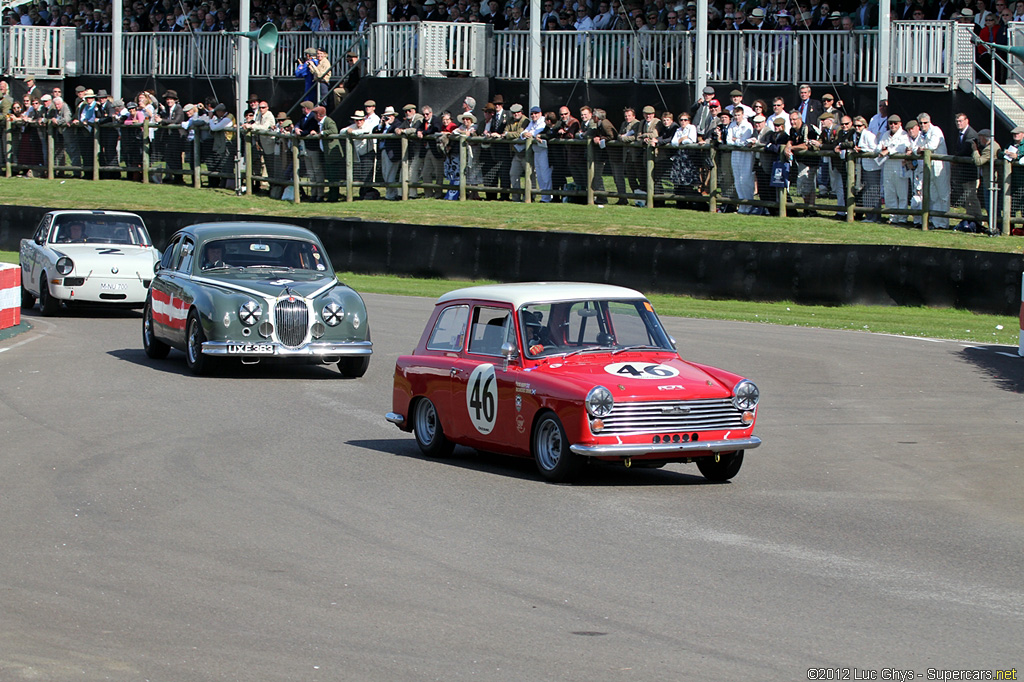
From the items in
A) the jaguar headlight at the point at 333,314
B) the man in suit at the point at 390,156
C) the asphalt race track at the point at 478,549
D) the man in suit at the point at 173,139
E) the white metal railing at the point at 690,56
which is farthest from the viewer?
the man in suit at the point at 173,139

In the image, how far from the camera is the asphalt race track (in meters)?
5.82

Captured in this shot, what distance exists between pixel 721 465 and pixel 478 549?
108 inches

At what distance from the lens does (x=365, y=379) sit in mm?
15211

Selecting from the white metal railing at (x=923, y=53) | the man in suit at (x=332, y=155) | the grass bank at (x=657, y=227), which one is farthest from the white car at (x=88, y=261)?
the white metal railing at (x=923, y=53)

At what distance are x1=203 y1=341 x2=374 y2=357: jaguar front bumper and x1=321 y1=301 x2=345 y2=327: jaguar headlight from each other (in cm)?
21

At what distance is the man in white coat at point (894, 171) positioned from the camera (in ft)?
78.1

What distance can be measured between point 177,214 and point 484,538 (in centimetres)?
2219

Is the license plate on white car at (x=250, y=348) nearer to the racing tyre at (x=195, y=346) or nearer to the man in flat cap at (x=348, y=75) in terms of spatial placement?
the racing tyre at (x=195, y=346)

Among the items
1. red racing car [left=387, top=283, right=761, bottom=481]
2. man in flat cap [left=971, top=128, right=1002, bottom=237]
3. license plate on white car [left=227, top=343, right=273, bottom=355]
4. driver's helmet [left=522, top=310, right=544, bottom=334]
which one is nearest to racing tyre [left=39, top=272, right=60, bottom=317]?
license plate on white car [left=227, top=343, right=273, bottom=355]

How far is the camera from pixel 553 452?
970 cm

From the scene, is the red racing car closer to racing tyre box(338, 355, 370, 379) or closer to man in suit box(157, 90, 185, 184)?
racing tyre box(338, 355, 370, 379)

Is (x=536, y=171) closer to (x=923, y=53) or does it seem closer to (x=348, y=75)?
(x=923, y=53)

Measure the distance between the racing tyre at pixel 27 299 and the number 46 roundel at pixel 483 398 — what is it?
526 inches

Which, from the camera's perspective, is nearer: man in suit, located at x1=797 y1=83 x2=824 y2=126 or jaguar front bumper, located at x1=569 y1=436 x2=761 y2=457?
jaguar front bumper, located at x1=569 y1=436 x2=761 y2=457
